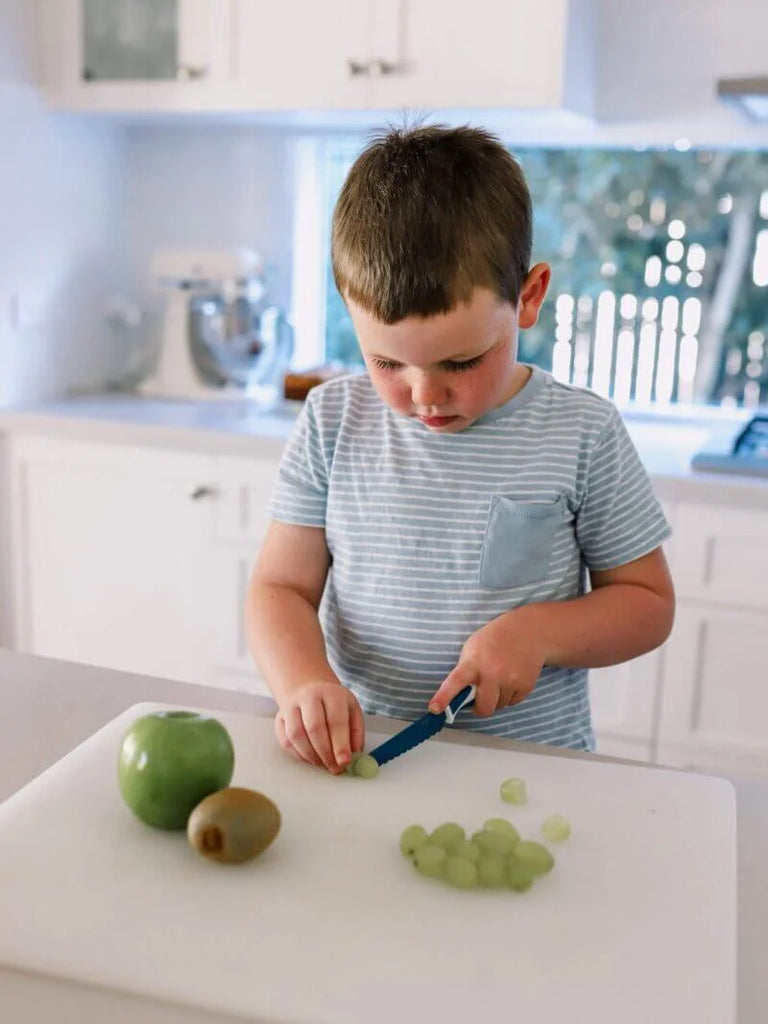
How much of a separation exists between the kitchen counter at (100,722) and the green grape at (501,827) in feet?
0.32

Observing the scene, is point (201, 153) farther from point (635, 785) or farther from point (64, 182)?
point (635, 785)

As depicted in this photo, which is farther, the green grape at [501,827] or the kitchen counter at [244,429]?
the kitchen counter at [244,429]

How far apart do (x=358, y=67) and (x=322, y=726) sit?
1.68 metres

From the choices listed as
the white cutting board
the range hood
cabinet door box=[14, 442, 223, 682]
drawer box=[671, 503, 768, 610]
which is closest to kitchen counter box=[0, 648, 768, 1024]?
the white cutting board

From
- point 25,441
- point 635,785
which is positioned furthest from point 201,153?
point 635,785

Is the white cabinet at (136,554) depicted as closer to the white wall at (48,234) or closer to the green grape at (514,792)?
the white wall at (48,234)

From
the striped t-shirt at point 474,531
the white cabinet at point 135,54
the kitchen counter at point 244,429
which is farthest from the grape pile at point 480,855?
the white cabinet at point 135,54

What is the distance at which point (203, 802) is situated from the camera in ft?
2.28

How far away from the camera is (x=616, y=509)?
101 cm

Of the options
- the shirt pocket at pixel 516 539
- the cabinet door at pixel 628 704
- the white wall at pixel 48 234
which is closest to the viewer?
the shirt pocket at pixel 516 539

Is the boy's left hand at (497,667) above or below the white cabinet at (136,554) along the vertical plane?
above

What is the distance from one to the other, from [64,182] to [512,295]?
1.97 metres

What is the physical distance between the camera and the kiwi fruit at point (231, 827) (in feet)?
2.22

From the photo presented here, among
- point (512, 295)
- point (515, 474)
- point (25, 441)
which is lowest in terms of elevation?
point (25, 441)
